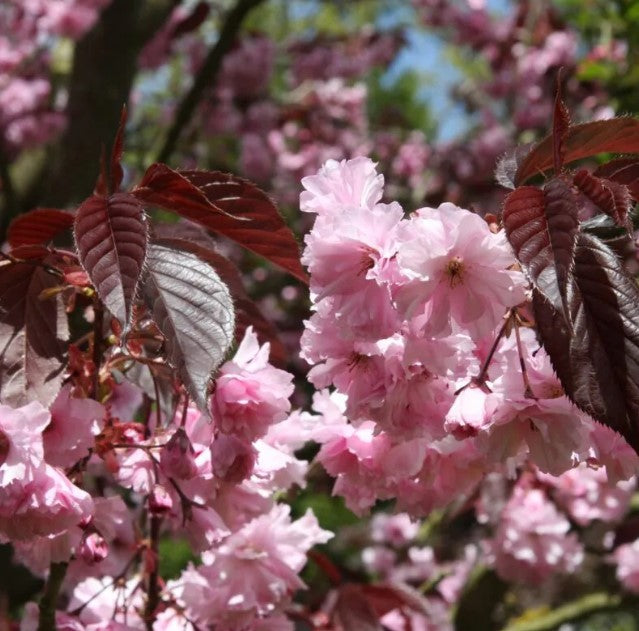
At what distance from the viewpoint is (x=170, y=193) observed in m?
1.08

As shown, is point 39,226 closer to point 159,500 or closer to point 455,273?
point 159,500

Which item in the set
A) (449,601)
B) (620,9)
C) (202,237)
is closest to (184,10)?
(620,9)

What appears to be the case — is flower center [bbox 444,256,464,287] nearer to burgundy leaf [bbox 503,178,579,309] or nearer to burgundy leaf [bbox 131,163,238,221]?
burgundy leaf [bbox 503,178,579,309]

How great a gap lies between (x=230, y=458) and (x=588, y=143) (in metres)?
0.54

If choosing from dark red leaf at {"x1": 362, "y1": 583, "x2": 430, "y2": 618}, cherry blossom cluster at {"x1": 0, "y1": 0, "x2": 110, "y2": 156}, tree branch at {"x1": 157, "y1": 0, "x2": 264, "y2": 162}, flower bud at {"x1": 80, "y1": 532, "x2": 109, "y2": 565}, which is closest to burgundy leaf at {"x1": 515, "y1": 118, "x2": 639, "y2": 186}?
flower bud at {"x1": 80, "y1": 532, "x2": 109, "y2": 565}

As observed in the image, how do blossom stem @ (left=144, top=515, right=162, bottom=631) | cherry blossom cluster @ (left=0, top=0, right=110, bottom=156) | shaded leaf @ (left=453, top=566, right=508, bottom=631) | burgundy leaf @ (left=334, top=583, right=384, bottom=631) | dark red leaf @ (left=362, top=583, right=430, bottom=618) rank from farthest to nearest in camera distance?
cherry blossom cluster @ (left=0, top=0, right=110, bottom=156)
shaded leaf @ (left=453, top=566, right=508, bottom=631)
dark red leaf @ (left=362, top=583, right=430, bottom=618)
burgundy leaf @ (left=334, top=583, right=384, bottom=631)
blossom stem @ (left=144, top=515, right=162, bottom=631)

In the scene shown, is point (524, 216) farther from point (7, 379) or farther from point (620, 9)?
point (620, 9)

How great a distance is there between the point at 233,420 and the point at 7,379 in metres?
0.27

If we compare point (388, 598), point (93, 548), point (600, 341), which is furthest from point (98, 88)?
point (600, 341)

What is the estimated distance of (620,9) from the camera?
3.24 meters

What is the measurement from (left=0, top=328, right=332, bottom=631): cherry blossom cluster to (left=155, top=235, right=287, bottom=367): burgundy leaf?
130 mm

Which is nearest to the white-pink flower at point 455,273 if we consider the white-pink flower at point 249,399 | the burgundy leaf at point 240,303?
the white-pink flower at point 249,399

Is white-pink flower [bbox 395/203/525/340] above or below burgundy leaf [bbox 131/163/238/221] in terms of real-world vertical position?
below

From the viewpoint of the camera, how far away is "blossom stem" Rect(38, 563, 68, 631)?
127cm
